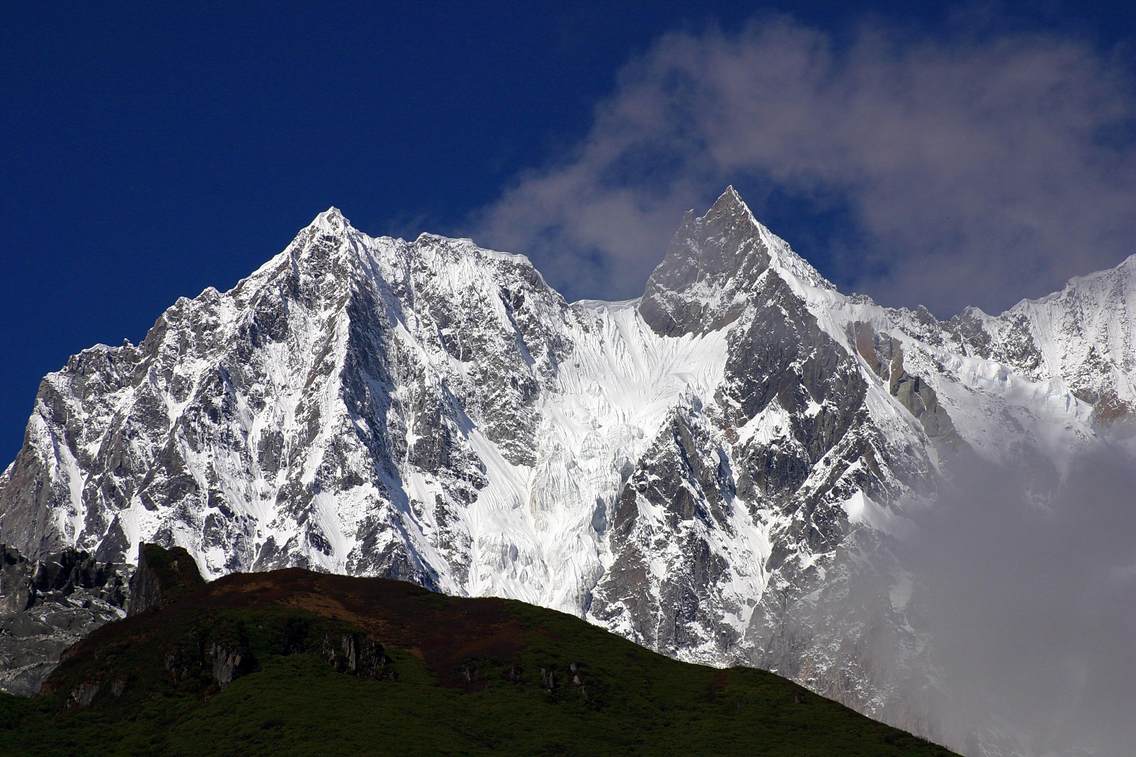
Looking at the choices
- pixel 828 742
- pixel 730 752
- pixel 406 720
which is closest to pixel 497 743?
pixel 406 720

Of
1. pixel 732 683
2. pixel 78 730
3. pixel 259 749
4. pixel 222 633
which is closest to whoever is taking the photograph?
pixel 259 749

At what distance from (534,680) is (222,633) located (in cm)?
3225

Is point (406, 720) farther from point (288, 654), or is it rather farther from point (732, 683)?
point (732, 683)

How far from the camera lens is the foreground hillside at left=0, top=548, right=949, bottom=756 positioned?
163750 mm

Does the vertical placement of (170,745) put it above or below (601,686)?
below

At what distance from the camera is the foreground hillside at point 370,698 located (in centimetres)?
16375

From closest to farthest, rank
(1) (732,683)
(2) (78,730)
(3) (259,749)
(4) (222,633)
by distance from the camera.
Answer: (3) (259,749), (2) (78,730), (4) (222,633), (1) (732,683)

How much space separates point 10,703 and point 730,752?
70968 mm

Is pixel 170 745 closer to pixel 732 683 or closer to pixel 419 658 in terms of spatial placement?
pixel 419 658

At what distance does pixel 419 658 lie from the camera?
623ft

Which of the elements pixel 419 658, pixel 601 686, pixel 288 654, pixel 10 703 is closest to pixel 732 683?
pixel 601 686

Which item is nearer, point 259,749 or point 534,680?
point 259,749

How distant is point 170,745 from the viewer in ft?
529

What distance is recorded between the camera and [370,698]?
566 feet
